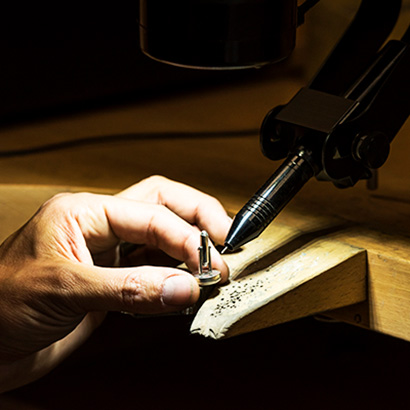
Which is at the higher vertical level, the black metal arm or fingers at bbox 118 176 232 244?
the black metal arm

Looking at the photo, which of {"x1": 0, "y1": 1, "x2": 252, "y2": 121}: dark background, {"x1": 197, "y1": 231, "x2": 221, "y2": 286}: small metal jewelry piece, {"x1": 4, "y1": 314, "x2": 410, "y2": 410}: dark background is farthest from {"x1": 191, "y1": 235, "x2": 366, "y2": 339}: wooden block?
{"x1": 0, "y1": 1, "x2": 252, "y2": 121}: dark background

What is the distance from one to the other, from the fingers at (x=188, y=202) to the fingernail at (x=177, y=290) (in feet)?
0.43

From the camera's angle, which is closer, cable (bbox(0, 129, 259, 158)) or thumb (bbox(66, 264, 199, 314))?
thumb (bbox(66, 264, 199, 314))

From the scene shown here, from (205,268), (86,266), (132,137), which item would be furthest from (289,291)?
(132,137)

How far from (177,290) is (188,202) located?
0.19 meters

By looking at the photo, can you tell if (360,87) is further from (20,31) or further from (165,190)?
(20,31)

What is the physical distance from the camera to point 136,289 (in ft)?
2.10

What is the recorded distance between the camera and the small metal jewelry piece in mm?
653

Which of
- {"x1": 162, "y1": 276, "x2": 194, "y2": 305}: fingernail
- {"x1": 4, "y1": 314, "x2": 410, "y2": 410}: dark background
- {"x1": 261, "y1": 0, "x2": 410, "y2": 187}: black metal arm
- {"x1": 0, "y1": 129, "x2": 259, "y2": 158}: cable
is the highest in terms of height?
{"x1": 261, "y1": 0, "x2": 410, "y2": 187}: black metal arm

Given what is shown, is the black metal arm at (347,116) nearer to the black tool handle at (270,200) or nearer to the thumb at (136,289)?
the black tool handle at (270,200)

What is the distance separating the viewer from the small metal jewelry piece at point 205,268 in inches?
25.7

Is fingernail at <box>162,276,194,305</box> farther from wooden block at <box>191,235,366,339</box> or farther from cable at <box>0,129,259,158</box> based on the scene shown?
cable at <box>0,129,259,158</box>

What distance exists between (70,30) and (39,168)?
273 millimetres

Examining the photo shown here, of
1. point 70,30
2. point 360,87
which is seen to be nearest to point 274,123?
point 360,87
